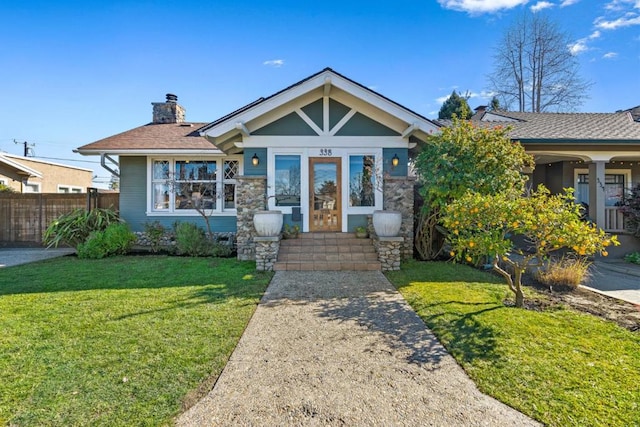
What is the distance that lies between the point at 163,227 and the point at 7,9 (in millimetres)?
7764

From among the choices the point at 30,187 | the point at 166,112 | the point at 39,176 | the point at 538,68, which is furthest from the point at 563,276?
the point at 30,187

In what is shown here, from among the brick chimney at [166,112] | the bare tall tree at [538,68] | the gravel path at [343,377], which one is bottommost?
the gravel path at [343,377]

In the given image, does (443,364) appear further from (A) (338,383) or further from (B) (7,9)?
(B) (7,9)

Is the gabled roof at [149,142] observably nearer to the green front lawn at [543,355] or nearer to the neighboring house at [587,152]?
the green front lawn at [543,355]

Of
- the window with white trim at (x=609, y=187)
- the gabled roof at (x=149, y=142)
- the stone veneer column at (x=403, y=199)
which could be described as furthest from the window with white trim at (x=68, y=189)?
the window with white trim at (x=609, y=187)

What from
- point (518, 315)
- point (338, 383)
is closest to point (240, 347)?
point (338, 383)

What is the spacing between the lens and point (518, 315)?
4.40 m

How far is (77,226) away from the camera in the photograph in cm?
992

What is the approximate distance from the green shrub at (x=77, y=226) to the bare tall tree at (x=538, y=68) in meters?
23.4

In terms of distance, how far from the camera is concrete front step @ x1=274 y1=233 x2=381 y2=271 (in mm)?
7324

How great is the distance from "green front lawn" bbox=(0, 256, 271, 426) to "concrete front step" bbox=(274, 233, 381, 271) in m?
1.06

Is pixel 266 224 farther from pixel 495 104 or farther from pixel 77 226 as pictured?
pixel 495 104

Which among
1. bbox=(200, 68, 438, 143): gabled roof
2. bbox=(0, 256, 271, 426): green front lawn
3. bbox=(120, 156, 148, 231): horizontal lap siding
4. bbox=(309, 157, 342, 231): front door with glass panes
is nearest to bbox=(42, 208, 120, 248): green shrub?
bbox=(120, 156, 148, 231): horizontal lap siding

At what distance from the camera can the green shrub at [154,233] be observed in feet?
33.1
